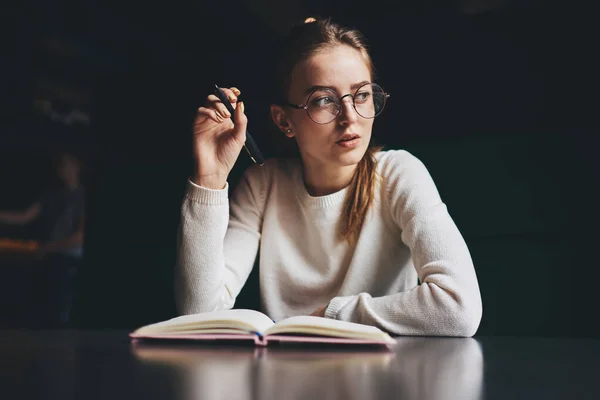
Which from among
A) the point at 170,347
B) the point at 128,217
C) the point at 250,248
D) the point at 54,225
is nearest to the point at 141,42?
the point at 54,225

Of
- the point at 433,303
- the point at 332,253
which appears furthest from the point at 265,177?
the point at 433,303

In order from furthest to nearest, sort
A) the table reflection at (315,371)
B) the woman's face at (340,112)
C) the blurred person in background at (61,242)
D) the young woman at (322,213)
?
the blurred person in background at (61,242)
the woman's face at (340,112)
the young woman at (322,213)
the table reflection at (315,371)

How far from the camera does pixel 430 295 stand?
3.74ft

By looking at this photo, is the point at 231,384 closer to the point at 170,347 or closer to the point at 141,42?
the point at 170,347

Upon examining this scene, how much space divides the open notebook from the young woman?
0.35m

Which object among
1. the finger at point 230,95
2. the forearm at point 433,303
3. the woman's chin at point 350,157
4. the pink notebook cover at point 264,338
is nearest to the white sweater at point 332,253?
the forearm at point 433,303

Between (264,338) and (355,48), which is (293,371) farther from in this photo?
(355,48)

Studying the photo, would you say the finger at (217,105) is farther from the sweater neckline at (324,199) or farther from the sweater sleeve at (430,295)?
the sweater sleeve at (430,295)

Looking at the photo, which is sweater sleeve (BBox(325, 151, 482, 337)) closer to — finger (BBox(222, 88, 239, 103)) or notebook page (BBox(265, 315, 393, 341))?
notebook page (BBox(265, 315, 393, 341))

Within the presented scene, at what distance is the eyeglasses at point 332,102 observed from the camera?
1.35 meters

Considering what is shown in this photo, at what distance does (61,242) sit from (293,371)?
11.7 ft

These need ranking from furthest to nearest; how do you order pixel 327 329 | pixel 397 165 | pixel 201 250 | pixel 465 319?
pixel 397 165 < pixel 201 250 < pixel 465 319 < pixel 327 329

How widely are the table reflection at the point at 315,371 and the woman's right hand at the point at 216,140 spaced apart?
0.58 metres

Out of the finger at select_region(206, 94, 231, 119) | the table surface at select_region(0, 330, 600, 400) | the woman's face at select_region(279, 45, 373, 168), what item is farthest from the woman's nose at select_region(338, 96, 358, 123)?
the table surface at select_region(0, 330, 600, 400)
